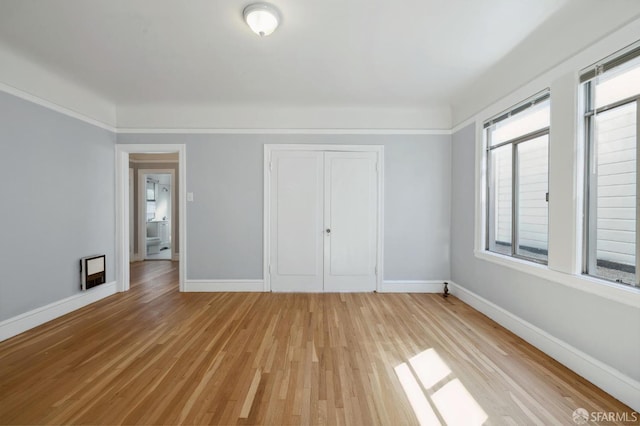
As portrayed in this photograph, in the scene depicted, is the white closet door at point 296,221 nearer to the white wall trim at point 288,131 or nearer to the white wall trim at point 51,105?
the white wall trim at point 288,131

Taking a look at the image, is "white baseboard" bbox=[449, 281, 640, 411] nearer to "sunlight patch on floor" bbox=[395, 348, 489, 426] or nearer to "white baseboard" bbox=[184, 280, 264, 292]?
"sunlight patch on floor" bbox=[395, 348, 489, 426]

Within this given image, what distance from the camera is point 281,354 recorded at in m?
2.23

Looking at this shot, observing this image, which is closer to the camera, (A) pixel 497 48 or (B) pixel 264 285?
(A) pixel 497 48

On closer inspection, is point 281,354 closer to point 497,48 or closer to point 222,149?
point 222,149

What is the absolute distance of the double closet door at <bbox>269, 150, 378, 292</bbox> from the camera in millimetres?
3934

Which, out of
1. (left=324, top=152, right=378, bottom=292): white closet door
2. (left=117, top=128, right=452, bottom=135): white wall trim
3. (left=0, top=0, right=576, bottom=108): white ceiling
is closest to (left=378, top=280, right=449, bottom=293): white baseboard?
(left=324, top=152, right=378, bottom=292): white closet door

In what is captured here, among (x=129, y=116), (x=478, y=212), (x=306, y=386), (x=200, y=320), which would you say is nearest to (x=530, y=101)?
(x=478, y=212)

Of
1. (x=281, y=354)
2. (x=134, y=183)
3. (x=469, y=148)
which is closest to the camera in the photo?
(x=281, y=354)

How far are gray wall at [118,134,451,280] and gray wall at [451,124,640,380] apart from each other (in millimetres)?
270

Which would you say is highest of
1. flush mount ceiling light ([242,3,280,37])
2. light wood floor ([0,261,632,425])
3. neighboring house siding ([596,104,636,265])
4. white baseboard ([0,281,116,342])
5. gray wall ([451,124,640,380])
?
flush mount ceiling light ([242,3,280,37])

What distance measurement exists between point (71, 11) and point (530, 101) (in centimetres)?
400

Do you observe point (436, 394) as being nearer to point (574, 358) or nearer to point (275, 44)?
point (574, 358)

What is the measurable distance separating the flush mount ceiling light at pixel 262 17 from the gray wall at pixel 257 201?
1.91 meters

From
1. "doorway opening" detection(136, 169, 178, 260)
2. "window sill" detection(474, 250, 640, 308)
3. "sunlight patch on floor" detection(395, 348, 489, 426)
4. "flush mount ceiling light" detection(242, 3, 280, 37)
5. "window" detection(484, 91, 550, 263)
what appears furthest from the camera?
"doorway opening" detection(136, 169, 178, 260)
